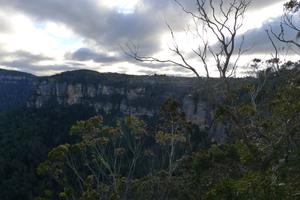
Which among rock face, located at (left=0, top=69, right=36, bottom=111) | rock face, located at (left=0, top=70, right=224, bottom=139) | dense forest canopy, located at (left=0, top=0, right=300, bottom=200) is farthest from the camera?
rock face, located at (left=0, top=69, right=36, bottom=111)

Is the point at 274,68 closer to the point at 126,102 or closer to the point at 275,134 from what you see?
the point at 275,134

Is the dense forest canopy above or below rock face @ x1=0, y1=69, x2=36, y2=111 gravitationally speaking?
above

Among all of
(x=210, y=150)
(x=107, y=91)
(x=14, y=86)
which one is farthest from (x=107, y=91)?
(x=210, y=150)

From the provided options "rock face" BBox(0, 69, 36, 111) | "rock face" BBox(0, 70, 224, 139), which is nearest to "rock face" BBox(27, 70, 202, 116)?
"rock face" BBox(0, 70, 224, 139)

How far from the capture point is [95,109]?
104 meters

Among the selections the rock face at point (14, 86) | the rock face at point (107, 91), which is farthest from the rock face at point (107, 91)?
the rock face at point (14, 86)

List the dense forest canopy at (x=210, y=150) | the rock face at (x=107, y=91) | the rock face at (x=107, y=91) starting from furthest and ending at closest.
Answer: the rock face at (x=107, y=91) < the rock face at (x=107, y=91) < the dense forest canopy at (x=210, y=150)

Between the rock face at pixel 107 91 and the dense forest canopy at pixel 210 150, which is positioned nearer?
the dense forest canopy at pixel 210 150

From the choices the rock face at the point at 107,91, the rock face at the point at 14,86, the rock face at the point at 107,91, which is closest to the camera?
the rock face at the point at 107,91

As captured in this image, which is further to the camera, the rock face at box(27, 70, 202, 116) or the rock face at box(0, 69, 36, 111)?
the rock face at box(0, 69, 36, 111)

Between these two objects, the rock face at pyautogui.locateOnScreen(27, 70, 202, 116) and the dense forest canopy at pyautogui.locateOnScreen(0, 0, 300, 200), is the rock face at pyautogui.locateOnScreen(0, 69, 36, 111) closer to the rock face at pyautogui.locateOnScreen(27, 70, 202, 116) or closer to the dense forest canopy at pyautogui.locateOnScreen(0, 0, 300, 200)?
the rock face at pyautogui.locateOnScreen(27, 70, 202, 116)

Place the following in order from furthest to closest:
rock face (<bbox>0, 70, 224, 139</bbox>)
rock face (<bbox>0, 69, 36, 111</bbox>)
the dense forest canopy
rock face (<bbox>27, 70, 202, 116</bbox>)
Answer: rock face (<bbox>0, 69, 36, 111</bbox>)
rock face (<bbox>27, 70, 202, 116</bbox>)
rock face (<bbox>0, 70, 224, 139</bbox>)
the dense forest canopy

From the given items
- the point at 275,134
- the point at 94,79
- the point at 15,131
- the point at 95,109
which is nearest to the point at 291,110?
the point at 275,134

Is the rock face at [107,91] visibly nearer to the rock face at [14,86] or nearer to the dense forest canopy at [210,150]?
the rock face at [14,86]
